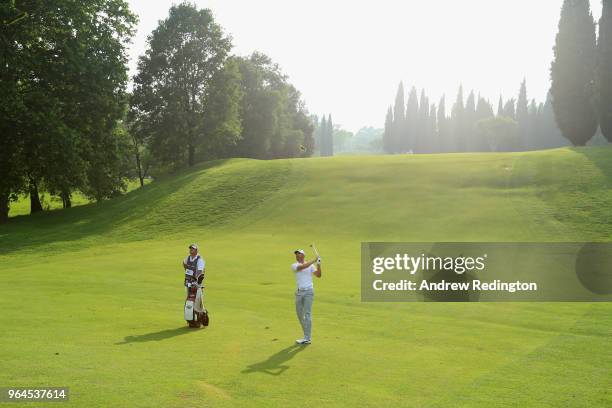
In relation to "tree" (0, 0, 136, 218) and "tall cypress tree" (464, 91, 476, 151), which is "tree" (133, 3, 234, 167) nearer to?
"tree" (0, 0, 136, 218)

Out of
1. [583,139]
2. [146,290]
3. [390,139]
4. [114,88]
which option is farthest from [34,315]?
[390,139]

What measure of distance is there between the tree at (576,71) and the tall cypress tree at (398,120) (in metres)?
93.7

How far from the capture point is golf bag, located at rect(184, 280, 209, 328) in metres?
17.5

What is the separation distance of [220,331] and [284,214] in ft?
112

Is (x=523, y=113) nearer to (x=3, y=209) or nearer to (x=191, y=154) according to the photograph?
(x=191, y=154)

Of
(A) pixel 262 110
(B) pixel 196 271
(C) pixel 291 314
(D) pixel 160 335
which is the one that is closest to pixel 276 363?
(D) pixel 160 335

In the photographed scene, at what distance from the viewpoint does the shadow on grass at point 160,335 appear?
51.9 ft

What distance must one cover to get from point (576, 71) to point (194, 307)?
253ft

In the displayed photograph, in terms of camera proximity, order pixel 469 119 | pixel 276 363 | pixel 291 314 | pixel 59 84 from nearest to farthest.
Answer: pixel 276 363 → pixel 291 314 → pixel 59 84 → pixel 469 119

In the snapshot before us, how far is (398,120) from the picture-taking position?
577ft

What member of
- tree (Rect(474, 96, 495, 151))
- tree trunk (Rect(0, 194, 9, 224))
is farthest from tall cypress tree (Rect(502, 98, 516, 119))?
tree trunk (Rect(0, 194, 9, 224))

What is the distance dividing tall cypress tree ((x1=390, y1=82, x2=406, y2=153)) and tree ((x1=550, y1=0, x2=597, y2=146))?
307 ft

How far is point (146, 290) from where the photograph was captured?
25.0 m

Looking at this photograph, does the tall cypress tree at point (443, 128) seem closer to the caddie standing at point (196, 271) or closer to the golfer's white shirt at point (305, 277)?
the caddie standing at point (196, 271)
